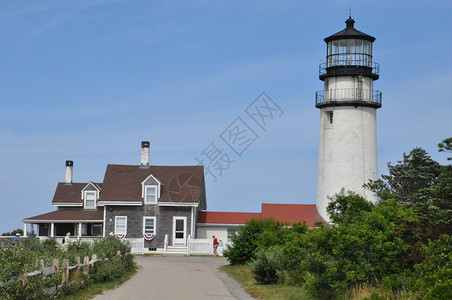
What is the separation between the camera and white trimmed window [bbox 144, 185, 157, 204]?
147 ft

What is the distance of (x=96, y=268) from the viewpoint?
70.1 ft

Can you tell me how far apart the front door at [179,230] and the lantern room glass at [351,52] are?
47.4ft

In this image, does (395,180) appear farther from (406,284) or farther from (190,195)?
(406,284)

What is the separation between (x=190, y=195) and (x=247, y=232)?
13.2m

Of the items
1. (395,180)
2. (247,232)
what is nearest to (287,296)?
(247,232)

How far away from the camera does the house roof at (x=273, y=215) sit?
4384 centimetres

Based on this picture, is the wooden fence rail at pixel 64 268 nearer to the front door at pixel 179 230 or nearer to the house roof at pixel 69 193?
the front door at pixel 179 230

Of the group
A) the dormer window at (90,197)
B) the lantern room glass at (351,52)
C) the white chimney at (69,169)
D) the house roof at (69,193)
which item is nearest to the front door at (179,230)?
the dormer window at (90,197)

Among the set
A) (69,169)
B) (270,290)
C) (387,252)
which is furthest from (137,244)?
(387,252)

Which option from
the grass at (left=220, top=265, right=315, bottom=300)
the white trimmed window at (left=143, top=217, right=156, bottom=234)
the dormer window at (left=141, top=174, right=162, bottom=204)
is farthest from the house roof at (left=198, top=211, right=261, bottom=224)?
the grass at (left=220, top=265, right=315, bottom=300)

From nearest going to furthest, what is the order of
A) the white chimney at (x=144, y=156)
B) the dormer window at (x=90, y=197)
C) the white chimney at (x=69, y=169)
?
the dormer window at (x=90, y=197)
the white chimney at (x=144, y=156)
the white chimney at (x=69, y=169)

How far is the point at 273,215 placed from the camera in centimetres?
4491

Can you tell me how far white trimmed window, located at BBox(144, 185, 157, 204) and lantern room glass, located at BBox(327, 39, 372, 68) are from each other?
14.6m

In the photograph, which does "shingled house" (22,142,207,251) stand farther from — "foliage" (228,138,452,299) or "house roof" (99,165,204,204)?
"foliage" (228,138,452,299)
